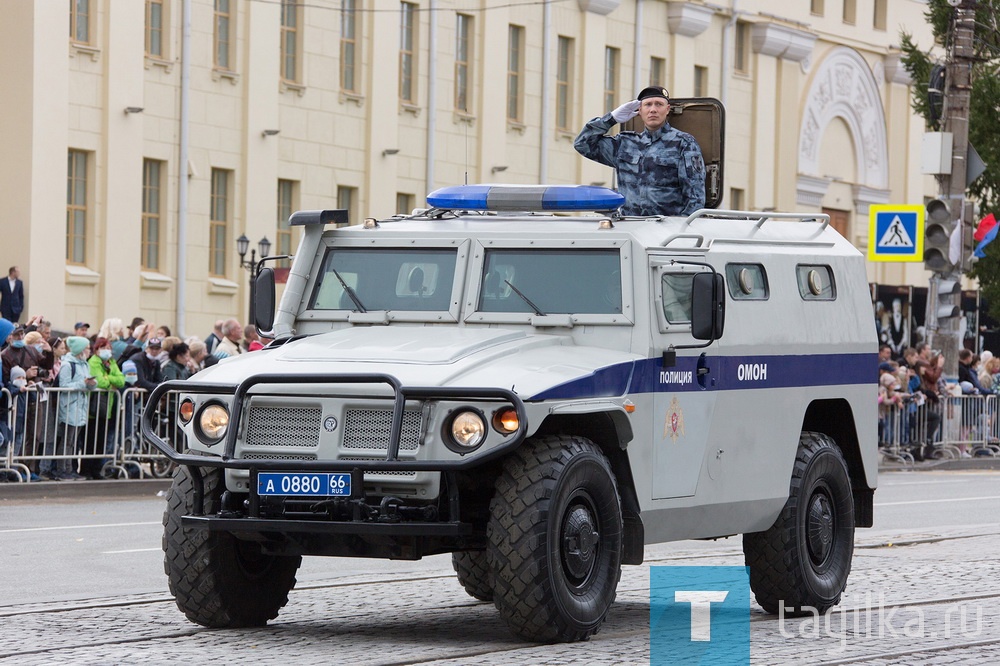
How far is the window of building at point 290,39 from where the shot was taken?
39.4 meters

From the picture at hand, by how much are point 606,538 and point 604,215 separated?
2127mm

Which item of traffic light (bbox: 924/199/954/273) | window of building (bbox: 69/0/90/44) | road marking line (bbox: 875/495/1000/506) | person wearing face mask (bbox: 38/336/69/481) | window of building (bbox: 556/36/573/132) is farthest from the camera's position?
window of building (bbox: 556/36/573/132)

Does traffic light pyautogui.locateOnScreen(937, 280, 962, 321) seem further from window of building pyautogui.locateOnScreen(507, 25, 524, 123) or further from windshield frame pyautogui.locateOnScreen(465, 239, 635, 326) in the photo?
windshield frame pyautogui.locateOnScreen(465, 239, 635, 326)

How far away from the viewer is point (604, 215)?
11.6m

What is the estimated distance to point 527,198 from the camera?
37.7 feet

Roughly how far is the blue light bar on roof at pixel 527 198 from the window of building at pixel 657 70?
38.9m

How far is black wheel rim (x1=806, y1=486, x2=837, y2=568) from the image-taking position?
480 inches

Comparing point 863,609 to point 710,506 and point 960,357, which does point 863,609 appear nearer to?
point 710,506

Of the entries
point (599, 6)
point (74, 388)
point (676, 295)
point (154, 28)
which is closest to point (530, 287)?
point (676, 295)

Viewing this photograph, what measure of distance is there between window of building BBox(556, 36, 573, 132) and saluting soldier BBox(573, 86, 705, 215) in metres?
34.6

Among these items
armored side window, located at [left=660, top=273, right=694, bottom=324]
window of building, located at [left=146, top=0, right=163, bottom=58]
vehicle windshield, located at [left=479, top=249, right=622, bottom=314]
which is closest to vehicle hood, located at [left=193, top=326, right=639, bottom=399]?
vehicle windshield, located at [left=479, top=249, right=622, bottom=314]

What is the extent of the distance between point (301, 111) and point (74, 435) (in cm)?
1805

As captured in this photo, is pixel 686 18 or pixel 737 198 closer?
pixel 686 18

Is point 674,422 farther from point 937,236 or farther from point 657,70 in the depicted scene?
point 657,70
